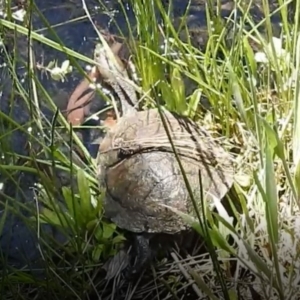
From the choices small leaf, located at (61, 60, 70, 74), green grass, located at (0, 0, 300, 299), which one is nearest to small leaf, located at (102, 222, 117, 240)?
green grass, located at (0, 0, 300, 299)

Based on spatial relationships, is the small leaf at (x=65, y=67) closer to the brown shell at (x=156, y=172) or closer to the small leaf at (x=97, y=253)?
the brown shell at (x=156, y=172)

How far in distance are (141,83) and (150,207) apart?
322mm

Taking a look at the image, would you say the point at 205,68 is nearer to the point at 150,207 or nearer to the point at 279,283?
the point at 150,207

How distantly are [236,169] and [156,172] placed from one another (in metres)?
0.15

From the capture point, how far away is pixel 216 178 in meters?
1.22

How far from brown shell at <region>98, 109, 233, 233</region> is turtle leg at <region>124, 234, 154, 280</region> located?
0.03 meters

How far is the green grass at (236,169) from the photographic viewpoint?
1.08 m

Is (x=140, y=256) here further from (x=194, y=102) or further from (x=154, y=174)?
(x=194, y=102)

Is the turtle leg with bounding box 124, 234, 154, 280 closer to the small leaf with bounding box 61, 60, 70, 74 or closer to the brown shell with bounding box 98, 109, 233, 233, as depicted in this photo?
the brown shell with bounding box 98, 109, 233, 233

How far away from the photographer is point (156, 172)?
3.98 feet

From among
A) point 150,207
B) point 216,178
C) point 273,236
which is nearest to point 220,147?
point 216,178

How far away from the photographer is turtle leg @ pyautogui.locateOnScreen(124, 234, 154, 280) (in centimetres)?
119

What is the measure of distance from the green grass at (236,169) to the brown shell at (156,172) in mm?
36

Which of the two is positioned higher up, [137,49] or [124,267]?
[137,49]
